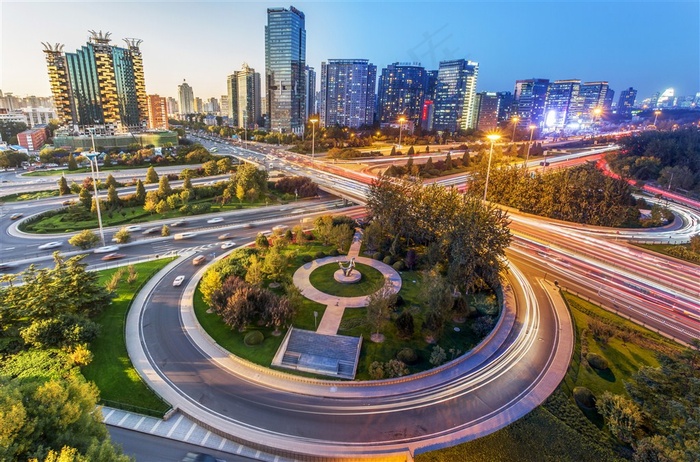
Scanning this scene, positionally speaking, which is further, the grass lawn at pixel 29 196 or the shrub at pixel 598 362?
the grass lawn at pixel 29 196

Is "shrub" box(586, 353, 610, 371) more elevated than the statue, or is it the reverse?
the statue

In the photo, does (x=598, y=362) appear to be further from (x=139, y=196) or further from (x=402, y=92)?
(x=402, y=92)

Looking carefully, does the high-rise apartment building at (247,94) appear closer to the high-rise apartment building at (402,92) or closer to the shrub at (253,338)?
the high-rise apartment building at (402,92)

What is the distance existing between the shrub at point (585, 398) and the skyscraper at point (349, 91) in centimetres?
15719

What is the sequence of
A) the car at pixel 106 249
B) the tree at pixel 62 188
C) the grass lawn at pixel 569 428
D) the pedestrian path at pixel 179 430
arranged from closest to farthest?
the grass lawn at pixel 569 428, the pedestrian path at pixel 179 430, the car at pixel 106 249, the tree at pixel 62 188

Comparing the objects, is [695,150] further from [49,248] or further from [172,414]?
[49,248]

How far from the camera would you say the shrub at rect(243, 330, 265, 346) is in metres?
27.8

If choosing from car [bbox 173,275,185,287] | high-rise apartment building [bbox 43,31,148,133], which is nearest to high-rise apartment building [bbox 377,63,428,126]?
high-rise apartment building [bbox 43,31,148,133]

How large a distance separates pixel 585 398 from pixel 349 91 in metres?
170

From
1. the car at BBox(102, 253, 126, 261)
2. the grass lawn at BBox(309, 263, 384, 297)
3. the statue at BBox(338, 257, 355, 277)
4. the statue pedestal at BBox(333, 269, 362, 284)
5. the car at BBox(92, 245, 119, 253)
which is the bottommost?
the car at BBox(102, 253, 126, 261)

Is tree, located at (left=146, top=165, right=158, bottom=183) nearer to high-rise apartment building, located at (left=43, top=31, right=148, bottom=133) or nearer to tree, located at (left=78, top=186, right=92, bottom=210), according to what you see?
tree, located at (left=78, top=186, right=92, bottom=210)

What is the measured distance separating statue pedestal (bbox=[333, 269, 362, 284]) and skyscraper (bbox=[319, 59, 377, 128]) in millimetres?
140007

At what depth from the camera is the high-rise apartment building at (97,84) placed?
120 metres

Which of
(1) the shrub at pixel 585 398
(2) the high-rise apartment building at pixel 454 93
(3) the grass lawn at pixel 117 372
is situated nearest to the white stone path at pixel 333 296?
(3) the grass lawn at pixel 117 372
